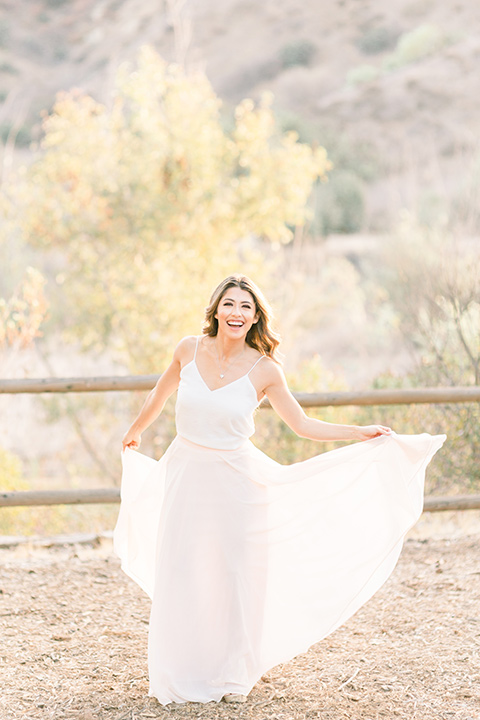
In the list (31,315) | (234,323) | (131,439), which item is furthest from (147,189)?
(234,323)

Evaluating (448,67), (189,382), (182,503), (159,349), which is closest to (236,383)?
(189,382)

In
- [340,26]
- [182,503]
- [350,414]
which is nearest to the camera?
[182,503]

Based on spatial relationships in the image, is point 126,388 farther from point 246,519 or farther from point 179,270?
point 179,270

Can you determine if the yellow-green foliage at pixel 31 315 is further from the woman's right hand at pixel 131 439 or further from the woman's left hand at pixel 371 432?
the woman's left hand at pixel 371 432

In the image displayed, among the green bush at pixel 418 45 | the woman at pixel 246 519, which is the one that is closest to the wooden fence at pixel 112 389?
the woman at pixel 246 519

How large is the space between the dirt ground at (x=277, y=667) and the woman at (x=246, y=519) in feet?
0.74

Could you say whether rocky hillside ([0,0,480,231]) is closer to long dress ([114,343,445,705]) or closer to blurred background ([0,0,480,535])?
blurred background ([0,0,480,535])

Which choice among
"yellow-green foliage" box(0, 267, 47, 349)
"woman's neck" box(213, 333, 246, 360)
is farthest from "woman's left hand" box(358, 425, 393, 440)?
"yellow-green foliage" box(0, 267, 47, 349)

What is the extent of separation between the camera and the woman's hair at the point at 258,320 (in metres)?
3.43

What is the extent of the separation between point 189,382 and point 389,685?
1630mm

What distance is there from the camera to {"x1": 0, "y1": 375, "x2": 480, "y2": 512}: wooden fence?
5.36 meters

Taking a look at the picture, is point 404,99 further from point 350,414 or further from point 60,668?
point 60,668

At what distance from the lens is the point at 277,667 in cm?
377

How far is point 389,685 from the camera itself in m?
3.54
